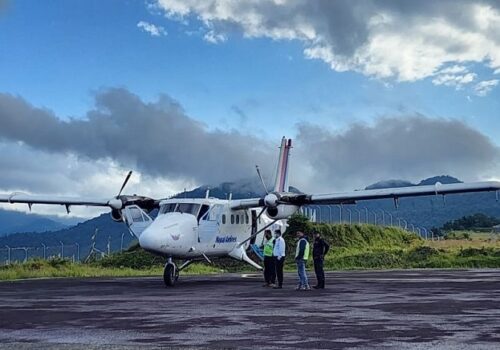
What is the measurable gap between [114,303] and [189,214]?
888 centimetres

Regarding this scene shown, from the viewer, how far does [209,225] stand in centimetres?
2712

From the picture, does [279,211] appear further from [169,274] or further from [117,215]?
[117,215]

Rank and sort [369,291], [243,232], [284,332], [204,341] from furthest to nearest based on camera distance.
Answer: [243,232], [369,291], [284,332], [204,341]

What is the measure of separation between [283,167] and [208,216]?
10.0 meters

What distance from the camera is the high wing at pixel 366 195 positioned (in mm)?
26175

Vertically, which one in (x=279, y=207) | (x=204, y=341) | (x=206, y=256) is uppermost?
(x=279, y=207)

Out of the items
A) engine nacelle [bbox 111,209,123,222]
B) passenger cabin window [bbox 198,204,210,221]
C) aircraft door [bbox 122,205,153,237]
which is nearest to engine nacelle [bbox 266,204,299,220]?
passenger cabin window [bbox 198,204,210,221]

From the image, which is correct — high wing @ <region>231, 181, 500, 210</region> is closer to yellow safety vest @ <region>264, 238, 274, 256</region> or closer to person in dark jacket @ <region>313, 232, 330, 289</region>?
yellow safety vest @ <region>264, 238, 274, 256</region>

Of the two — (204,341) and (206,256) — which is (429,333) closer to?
(204,341)

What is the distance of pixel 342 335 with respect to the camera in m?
10.9

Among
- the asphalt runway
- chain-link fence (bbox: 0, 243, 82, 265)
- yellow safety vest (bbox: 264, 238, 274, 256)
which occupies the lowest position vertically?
the asphalt runway

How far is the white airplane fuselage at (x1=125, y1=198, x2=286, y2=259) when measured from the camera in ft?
79.5

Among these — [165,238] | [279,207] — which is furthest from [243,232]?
[165,238]

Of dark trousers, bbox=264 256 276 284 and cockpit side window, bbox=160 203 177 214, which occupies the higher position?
cockpit side window, bbox=160 203 177 214
